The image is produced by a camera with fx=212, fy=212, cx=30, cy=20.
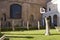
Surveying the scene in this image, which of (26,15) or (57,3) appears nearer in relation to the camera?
(26,15)

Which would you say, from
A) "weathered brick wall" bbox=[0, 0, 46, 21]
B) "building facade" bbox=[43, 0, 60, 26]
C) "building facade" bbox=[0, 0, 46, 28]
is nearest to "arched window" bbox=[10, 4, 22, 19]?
"building facade" bbox=[0, 0, 46, 28]

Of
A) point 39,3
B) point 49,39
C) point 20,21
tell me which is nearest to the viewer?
point 49,39

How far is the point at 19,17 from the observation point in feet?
153

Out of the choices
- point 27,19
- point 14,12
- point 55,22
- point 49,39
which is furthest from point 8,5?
point 49,39

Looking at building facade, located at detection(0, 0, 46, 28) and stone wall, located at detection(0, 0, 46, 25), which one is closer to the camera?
building facade, located at detection(0, 0, 46, 28)

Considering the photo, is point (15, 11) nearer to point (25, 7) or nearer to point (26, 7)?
point (25, 7)

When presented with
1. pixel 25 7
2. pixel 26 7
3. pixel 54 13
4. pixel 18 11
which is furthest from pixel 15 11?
pixel 54 13

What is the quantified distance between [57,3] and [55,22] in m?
5.06

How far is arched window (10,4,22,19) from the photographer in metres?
46.5

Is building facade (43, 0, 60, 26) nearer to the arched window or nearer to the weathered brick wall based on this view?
the weathered brick wall

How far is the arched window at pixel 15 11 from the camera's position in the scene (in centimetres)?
4650

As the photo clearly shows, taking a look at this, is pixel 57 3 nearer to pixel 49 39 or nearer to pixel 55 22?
pixel 55 22

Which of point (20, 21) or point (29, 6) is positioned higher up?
point (29, 6)

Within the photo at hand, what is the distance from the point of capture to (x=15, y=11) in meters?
46.7
